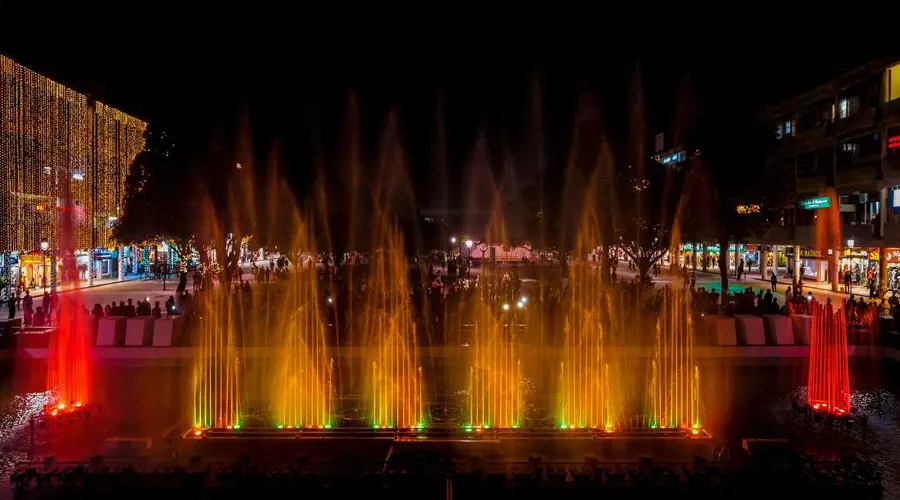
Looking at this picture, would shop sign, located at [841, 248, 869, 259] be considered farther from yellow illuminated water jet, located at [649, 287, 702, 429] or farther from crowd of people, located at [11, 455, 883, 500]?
crowd of people, located at [11, 455, 883, 500]

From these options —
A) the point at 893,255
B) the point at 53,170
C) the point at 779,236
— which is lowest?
the point at 893,255

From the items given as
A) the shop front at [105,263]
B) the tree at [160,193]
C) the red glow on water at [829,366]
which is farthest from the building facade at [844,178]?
the shop front at [105,263]

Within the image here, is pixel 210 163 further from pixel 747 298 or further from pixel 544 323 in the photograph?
pixel 747 298

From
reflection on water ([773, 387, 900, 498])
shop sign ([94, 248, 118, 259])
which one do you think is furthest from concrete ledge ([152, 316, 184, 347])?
shop sign ([94, 248, 118, 259])

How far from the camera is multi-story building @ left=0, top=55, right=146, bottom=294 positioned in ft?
110

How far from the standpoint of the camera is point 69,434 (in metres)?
11.2

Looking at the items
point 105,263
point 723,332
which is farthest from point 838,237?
point 105,263

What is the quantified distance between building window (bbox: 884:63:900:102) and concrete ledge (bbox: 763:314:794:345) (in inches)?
961

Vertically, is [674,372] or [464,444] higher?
[674,372]

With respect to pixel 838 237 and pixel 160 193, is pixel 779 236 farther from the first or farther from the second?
pixel 160 193

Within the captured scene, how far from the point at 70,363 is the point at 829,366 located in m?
16.0

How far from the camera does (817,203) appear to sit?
132 feet

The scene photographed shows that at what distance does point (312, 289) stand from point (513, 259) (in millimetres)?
57140

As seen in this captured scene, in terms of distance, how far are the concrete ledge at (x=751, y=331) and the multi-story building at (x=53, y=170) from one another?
107 ft
